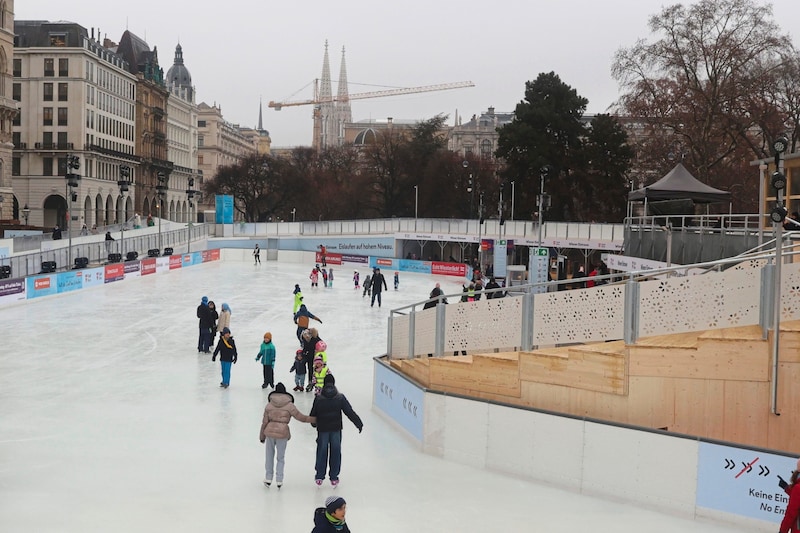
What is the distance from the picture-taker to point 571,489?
11.1 meters

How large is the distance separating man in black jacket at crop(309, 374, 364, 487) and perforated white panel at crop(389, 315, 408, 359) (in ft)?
16.3

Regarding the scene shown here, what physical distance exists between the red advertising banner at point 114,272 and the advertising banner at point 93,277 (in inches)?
14.8

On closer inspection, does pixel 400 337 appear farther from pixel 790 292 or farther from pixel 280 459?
pixel 790 292

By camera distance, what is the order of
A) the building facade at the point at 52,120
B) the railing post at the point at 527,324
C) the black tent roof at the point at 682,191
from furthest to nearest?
the building facade at the point at 52,120
the black tent roof at the point at 682,191
the railing post at the point at 527,324

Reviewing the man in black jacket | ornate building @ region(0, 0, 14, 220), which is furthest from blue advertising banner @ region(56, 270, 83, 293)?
ornate building @ region(0, 0, 14, 220)

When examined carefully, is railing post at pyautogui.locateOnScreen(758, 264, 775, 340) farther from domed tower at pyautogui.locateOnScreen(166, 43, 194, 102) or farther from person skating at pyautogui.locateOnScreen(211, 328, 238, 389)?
domed tower at pyautogui.locateOnScreen(166, 43, 194, 102)

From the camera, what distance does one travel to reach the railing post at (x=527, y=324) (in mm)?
12516

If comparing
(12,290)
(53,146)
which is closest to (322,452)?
(12,290)

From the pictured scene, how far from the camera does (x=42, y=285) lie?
35062 millimetres

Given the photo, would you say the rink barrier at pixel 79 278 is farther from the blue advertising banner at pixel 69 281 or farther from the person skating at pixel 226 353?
the person skating at pixel 226 353

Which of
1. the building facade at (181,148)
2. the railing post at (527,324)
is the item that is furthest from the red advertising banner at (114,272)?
the building facade at (181,148)

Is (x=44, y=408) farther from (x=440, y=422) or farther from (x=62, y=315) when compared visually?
(x=62, y=315)

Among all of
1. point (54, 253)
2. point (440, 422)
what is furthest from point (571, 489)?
point (54, 253)

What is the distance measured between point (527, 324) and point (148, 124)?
114m
